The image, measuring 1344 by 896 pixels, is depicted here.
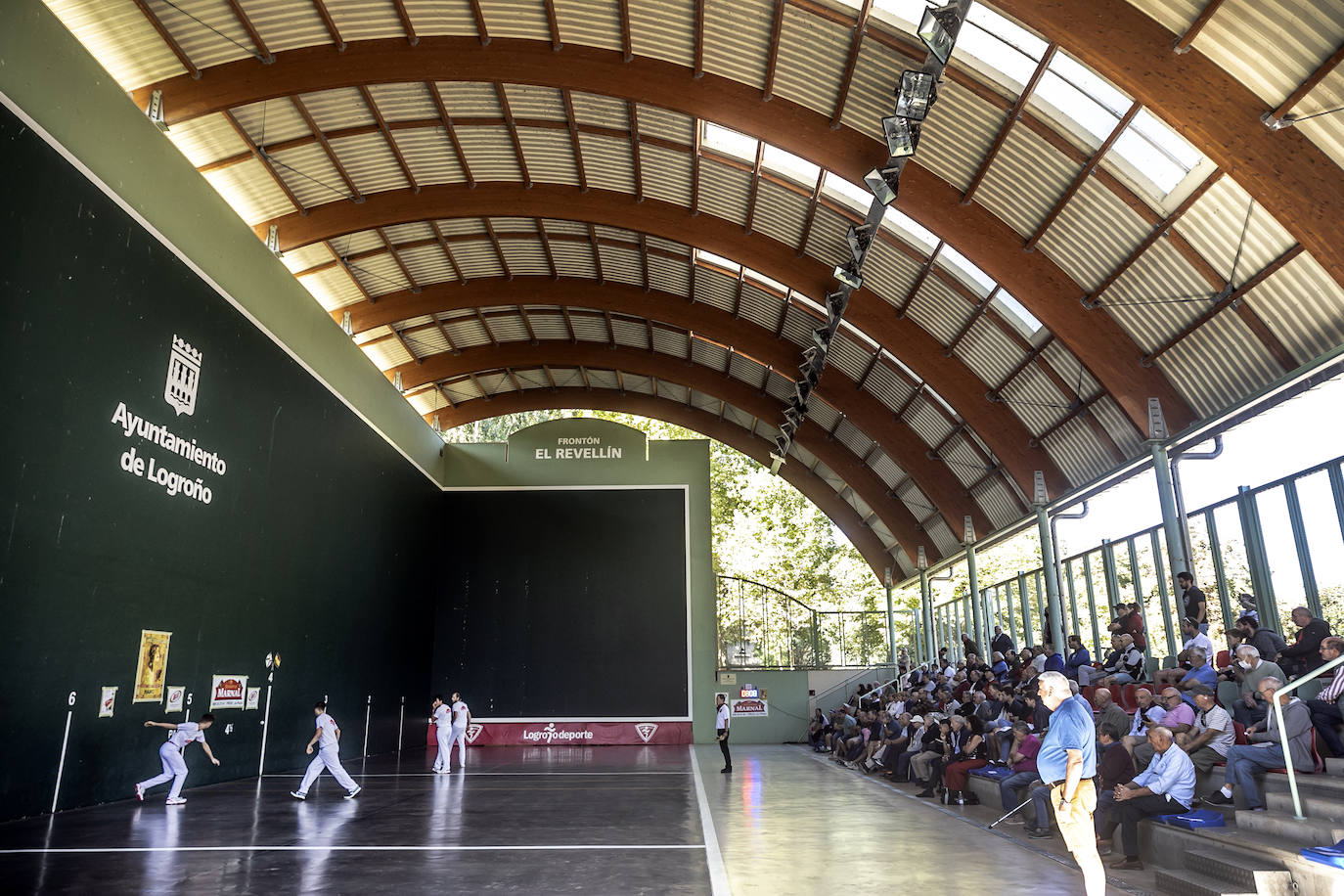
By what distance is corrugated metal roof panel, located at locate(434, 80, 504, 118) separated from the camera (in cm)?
1700

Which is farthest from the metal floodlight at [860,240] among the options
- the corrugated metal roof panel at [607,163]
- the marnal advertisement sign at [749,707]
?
the marnal advertisement sign at [749,707]

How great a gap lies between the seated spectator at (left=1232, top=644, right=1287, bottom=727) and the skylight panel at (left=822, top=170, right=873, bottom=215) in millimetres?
11691

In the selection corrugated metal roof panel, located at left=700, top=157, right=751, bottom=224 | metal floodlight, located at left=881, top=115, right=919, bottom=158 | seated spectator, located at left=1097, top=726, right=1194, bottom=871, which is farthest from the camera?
corrugated metal roof panel, located at left=700, top=157, right=751, bottom=224

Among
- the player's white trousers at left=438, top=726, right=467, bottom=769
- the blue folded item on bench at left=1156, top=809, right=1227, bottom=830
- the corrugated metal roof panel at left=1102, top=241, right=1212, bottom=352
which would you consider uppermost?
the corrugated metal roof panel at left=1102, top=241, right=1212, bottom=352

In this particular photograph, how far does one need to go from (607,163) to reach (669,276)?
17.3ft

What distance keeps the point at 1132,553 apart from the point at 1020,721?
8773 millimetres

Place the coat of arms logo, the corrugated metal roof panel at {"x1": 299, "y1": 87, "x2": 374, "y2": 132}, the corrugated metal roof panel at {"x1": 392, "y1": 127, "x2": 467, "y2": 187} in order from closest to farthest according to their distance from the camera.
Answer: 1. the coat of arms logo
2. the corrugated metal roof panel at {"x1": 299, "y1": 87, "x2": 374, "y2": 132}
3. the corrugated metal roof panel at {"x1": 392, "y1": 127, "x2": 467, "y2": 187}

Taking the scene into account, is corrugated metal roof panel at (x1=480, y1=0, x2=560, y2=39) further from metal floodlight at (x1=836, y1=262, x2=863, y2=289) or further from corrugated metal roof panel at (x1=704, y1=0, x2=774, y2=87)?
metal floodlight at (x1=836, y1=262, x2=863, y2=289)

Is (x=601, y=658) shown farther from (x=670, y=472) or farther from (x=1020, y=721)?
(x=1020, y=721)

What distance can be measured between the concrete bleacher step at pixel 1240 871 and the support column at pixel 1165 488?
28.7 feet

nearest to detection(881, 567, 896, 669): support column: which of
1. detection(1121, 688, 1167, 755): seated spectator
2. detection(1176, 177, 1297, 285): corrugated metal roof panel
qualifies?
detection(1176, 177, 1297, 285): corrugated metal roof panel

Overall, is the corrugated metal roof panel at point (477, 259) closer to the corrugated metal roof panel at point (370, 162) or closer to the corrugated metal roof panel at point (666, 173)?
the corrugated metal roof panel at point (370, 162)

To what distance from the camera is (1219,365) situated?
600 inches

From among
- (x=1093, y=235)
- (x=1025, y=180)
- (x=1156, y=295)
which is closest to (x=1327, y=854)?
(x=1156, y=295)
